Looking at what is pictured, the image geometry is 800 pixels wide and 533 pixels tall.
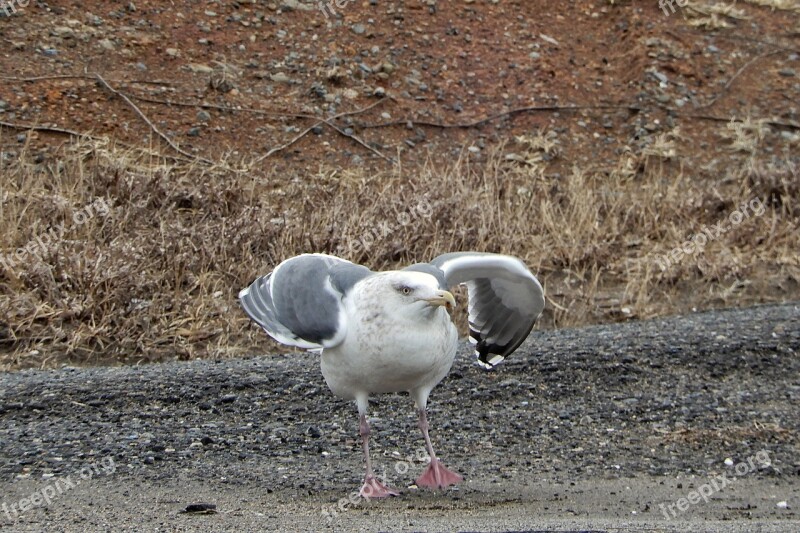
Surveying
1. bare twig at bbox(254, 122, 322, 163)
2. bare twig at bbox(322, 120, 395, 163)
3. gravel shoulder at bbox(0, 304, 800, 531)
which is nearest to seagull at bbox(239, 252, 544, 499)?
gravel shoulder at bbox(0, 304, 800, 531)

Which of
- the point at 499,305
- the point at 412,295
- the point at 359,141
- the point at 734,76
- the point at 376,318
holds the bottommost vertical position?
the point at 359,141

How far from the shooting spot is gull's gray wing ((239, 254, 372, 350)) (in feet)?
16.2

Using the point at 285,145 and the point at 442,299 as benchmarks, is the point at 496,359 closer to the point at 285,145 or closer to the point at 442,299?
the point at 442,299

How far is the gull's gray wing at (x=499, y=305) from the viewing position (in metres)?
5.50

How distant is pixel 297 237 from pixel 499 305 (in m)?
3.64

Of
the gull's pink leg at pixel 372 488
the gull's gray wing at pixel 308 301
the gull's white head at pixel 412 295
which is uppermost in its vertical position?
the gull's white head at pixel 412 295

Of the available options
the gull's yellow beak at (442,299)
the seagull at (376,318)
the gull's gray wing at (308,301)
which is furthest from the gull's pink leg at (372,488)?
the gull's yellow beak at (442,299)

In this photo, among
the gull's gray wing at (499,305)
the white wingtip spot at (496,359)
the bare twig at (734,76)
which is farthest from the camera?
the bare twig at (734,76)

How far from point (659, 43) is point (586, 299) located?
5.24m

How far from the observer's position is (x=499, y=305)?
19.4ft

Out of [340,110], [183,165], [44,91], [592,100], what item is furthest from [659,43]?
[44,91]

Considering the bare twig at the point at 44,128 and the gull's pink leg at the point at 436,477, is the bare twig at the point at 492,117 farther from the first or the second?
the gull's pink leg at the point at 436,477

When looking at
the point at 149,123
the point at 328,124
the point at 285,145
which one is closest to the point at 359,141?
the point at 328,124

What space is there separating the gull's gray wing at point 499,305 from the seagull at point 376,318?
1 cm
